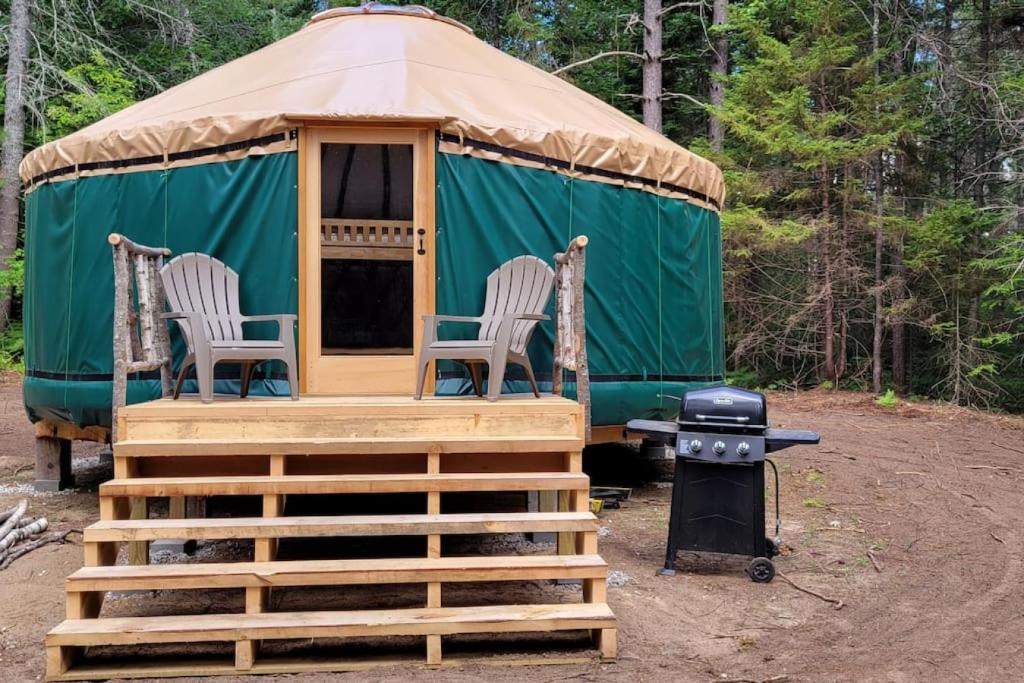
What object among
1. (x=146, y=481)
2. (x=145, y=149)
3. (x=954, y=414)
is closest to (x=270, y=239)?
(x=145, y=149)

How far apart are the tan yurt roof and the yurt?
0.01 meters

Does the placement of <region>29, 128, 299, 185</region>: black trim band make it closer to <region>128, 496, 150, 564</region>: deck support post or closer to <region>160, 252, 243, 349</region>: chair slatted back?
<region>160, 252, 243, 349</region>: chair slatted back

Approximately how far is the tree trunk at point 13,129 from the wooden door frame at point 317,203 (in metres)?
8.23

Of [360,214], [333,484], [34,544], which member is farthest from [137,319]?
[333,484]

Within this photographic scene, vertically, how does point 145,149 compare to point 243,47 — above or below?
below

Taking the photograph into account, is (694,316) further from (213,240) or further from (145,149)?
(145,149)

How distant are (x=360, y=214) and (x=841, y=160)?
7.11 meters

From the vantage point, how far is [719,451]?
3531 millimetres

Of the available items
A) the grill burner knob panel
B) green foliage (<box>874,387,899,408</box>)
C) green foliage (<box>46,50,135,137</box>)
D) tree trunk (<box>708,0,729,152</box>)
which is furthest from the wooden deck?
green foliage (<box>46,50,135,137</box>)

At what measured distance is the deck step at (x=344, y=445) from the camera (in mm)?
2941

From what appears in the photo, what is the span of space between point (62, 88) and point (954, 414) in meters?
11.4

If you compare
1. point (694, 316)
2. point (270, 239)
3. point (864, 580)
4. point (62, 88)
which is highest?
point (62, 88)

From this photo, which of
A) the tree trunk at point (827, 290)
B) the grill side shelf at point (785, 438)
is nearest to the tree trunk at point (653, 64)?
the tree trunk at point (827, 290)

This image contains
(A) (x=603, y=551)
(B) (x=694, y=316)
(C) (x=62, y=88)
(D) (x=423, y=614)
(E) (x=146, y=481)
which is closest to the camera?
(D) (x=423, y=614)
